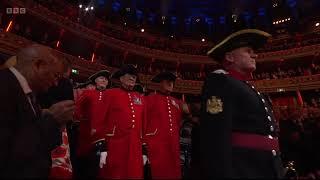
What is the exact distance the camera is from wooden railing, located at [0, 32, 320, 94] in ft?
54.4

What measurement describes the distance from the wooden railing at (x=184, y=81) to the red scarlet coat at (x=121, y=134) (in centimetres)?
1324

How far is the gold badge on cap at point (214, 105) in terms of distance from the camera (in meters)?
2.62

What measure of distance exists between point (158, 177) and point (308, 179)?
8.77 feet

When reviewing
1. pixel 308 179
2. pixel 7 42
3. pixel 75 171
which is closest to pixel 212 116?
pixel 308 179

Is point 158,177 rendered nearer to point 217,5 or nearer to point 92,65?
point 92,65

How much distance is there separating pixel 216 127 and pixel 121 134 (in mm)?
2617

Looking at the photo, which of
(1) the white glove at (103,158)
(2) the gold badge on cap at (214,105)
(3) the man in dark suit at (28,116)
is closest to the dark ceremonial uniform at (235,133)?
(2) the gold badge on cap at (214,105)

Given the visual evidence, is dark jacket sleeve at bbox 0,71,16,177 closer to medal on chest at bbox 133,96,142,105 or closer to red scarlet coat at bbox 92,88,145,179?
red scarlet coat at bbox 92,88,145,179

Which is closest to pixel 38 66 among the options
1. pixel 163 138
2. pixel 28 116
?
pixel 28 116

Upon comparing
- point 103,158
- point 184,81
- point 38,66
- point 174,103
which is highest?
point 184,81

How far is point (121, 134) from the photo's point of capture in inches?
194

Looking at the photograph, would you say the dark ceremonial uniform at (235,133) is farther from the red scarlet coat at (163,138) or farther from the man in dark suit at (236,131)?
the red scarlet coat at (163,138)

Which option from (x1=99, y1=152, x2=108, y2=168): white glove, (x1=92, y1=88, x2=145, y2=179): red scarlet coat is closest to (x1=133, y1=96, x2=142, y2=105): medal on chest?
(x1=92, y1=88, x2=145, y2=179): red scarlet coat

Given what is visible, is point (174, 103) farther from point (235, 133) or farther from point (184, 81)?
point (184, 81)
